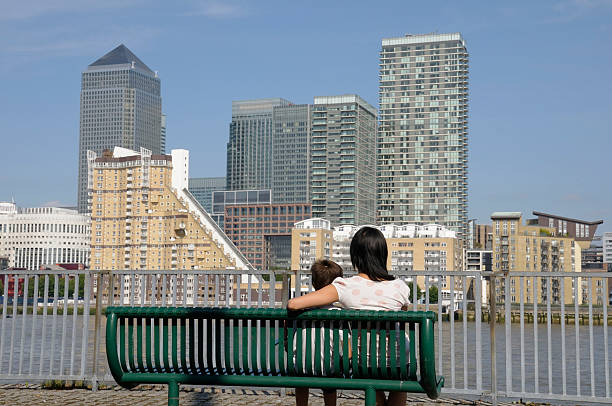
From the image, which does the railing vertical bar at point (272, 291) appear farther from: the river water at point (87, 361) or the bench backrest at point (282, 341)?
the bench backrest at point (282, 341)

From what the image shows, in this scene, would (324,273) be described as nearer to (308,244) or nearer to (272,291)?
(272,291)

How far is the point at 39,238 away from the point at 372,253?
182m

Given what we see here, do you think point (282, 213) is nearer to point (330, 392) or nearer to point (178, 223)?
point (178, 223)

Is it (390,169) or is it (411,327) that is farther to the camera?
(390,169)

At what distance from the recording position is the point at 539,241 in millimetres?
140750

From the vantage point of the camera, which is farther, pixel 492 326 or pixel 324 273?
pixel 492 326

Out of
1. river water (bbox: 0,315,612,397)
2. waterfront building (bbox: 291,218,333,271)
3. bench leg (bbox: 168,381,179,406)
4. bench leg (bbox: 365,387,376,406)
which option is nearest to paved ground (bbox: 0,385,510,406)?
river water (bbox: 0,315,612,397)

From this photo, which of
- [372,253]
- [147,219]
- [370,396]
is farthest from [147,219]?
[370,396]

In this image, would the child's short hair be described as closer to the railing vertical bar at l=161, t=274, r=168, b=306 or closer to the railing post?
the railing post

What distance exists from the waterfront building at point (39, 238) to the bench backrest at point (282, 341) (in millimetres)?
177378

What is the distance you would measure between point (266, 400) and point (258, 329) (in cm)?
266

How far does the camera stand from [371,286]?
405 centimetres

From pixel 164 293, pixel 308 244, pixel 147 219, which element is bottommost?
pixel 164 293

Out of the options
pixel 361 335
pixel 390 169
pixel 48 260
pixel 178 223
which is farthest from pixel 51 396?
pixel 390 169
